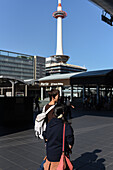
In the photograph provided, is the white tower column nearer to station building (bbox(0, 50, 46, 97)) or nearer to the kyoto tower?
the kyoto tower

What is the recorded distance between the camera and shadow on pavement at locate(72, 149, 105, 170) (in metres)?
3.94

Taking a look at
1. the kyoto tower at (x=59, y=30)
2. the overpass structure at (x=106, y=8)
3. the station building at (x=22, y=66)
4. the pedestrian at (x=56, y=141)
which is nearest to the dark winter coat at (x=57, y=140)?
the pedestrian at (x=56, y=141)

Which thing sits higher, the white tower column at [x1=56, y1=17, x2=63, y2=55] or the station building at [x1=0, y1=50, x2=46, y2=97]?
the white tower column at [x1=56, y1=17, x2=63, y2=55]

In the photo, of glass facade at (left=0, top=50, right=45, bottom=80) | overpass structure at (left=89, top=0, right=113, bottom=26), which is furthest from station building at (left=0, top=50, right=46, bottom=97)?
overpass structure at (left=89, top=0, right=113, bottom=26)

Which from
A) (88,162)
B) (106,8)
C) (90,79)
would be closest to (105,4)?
(106,8)

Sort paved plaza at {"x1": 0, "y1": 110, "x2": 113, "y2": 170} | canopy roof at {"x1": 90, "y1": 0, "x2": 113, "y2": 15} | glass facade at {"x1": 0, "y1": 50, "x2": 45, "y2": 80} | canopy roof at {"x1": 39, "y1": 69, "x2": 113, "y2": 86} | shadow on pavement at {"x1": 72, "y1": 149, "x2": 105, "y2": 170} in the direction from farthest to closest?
glass facade at {"x1": 0, "y1": 50, "x2": 45, "y2": 80} < canopy roof at {"x1": 39, "y1": 69, "x2": 113, "y2": 86} < canopy roof at {"x1": 90, "y1": 0, "x2": 113, "y2": 15} < paved plaza at {"x1": 0, "y1": 110, "x2": 113, "y2": 170} < shadow on pavement at {"x1": 72, "y1": 149, "x2": 105, "y2": 170}

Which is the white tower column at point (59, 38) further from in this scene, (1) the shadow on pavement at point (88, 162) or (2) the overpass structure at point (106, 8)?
(1) the shadow on pavement at point (88, 162)

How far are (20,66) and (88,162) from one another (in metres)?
120

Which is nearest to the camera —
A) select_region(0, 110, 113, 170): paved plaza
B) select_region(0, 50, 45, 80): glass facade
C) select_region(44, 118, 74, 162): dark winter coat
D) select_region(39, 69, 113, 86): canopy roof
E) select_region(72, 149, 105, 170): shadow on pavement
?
select_region(44, 118, 74, 162): dark winter coat

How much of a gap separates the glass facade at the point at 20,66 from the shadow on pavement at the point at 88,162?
111 m

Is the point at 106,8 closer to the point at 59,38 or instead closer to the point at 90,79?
the point at 90,79

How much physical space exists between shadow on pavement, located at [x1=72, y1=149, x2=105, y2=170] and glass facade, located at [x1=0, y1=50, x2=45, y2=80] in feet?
363

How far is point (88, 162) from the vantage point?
424 cm

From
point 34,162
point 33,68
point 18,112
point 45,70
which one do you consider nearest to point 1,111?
point 18,112
